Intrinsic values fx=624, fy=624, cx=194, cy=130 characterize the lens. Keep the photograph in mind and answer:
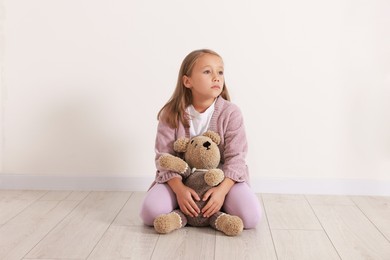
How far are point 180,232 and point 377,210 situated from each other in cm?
76

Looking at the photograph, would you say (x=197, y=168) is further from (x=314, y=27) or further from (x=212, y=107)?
(x=314, y=27)

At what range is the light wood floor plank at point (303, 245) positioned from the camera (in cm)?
166

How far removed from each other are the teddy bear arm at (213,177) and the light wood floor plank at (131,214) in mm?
262

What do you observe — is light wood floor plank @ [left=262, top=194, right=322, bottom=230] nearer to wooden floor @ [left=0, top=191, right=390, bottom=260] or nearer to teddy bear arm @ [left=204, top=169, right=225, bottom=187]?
wooden floor @ [left=0, top=191, right=390, bottom=260]

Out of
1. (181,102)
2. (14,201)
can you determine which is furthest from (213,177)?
(14,201)

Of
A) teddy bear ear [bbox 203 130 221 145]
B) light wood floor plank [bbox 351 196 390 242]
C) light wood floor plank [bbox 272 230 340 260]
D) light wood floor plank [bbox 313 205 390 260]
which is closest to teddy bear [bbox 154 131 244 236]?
teddy bear ear [bbox 203 130 221 145]

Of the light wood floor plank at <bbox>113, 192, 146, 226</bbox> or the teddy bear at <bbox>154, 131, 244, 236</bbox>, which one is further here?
the light wood floor plank at <bbox>113, 192, 146, 226</bbox>

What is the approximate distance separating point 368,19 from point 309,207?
2.48 feet

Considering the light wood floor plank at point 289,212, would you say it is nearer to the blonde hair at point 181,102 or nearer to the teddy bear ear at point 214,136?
the teddy bear ear at point 214,136

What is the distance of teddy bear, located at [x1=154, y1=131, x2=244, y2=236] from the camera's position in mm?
1842

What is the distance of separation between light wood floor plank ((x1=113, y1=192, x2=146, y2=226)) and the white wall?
179mm

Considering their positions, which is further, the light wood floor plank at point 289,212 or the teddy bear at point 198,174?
the light wood floor plank at point 289,212

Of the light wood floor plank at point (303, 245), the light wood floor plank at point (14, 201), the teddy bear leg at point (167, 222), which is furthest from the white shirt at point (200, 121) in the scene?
the light wood floor plank at point (14, 201)

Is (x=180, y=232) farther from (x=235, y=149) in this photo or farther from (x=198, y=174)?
(x=235, y=149)
